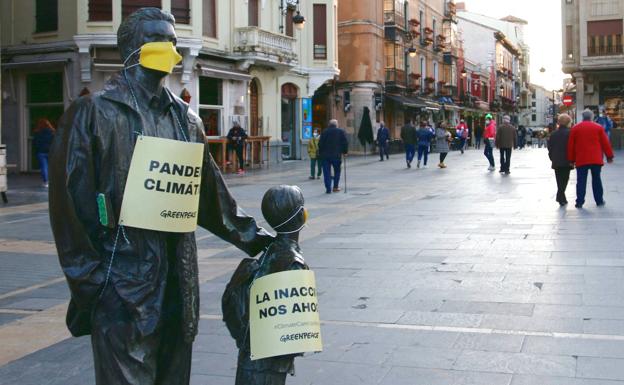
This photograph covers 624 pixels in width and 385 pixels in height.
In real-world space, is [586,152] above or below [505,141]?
below

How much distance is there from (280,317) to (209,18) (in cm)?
2517

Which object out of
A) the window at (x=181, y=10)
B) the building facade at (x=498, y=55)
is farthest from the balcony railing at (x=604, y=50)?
the building facade at (x=498, y=55)

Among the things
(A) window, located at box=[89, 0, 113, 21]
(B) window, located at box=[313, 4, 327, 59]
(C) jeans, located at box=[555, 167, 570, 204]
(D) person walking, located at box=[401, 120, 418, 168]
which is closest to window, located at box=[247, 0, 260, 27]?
(B) window, located at box=[313, 4, 327, 59]

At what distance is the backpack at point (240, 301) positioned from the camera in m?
2.96

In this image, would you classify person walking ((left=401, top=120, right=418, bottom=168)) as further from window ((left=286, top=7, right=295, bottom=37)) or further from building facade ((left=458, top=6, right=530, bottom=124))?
building facade ((left=458, top=6, right=530, bottom=124))

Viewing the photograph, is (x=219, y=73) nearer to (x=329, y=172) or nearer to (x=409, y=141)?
(x=409, y=141)

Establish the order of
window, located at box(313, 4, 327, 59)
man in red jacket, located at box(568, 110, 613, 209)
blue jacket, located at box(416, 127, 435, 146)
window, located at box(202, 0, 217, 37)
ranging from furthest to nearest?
1. window, located at box(313, 4, 327, 59)
2. blue jacket, located at box(416, 127, 435, 146)
3. window, located at box(202, 0, 217, 37)
4. man in red jacket, located at box(568, 110, 613, 209)

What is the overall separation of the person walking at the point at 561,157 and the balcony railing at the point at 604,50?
3083 cm

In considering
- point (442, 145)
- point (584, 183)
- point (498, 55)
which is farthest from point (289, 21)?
point (498, 55)

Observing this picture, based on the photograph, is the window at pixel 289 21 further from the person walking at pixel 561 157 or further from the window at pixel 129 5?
the person walking at pixel 561 157

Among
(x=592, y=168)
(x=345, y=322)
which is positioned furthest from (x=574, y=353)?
(x=592, y=168)

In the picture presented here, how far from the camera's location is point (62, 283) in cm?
787

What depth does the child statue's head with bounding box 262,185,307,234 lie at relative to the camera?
300 cm

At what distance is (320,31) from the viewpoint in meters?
35.7
